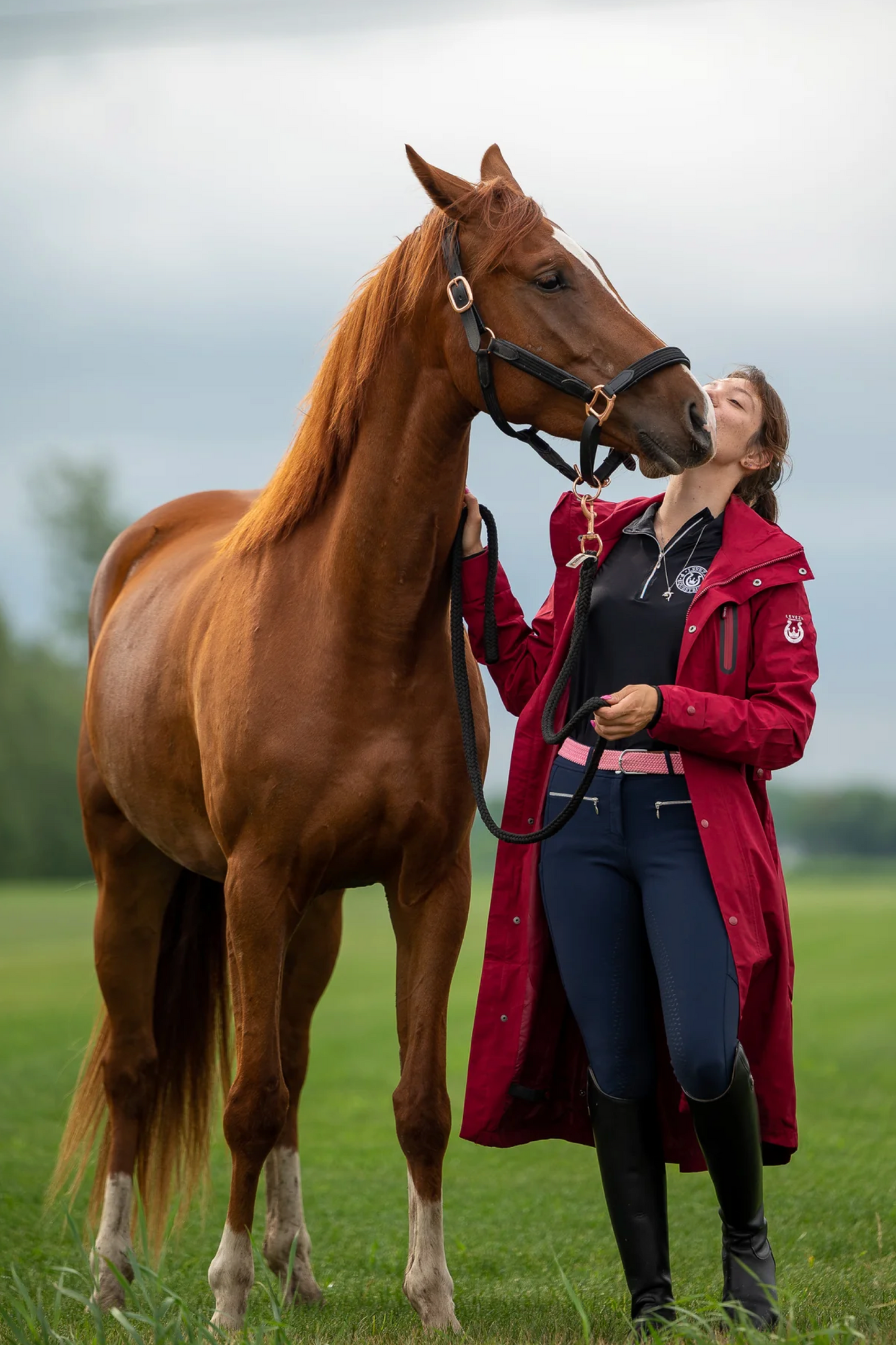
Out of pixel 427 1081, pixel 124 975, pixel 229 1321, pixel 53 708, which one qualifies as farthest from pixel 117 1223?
pixel 53 708

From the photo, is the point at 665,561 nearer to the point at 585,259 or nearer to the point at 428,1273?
the point at 585,259

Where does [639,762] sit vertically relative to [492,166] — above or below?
below

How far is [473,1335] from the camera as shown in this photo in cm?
302

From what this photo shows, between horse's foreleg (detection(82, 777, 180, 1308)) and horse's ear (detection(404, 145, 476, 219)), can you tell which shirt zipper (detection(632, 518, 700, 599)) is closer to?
horse's ear (detection(404, 145, 476, 219))

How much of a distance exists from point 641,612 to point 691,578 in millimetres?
129

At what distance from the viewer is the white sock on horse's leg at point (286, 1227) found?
12.0ft

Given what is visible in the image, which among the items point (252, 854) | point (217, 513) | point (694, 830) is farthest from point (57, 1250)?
point (694, 830)

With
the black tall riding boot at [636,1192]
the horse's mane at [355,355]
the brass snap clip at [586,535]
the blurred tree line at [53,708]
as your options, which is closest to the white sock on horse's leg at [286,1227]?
the black tall riding boot at [636,1192]

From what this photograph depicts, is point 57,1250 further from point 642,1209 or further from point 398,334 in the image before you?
point 398,334

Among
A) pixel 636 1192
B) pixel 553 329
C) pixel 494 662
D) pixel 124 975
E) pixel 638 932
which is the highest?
pixel 553 329

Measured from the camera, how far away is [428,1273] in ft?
9.91

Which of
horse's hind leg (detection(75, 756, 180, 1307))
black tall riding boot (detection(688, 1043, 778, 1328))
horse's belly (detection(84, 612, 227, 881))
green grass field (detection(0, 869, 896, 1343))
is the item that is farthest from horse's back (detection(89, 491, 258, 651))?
black tall riding boot (detection(688, 1043, 778, 1328))

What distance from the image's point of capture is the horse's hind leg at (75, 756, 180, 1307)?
386cm

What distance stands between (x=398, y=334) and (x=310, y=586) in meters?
0.59
